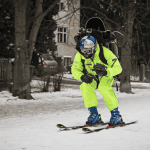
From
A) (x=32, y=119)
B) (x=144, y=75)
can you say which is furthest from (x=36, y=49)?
(x=32, y=119)

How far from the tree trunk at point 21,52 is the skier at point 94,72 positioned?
537cm

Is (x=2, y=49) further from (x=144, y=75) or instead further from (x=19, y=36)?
(x=144, y=75)

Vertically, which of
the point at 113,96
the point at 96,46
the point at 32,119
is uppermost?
the point at 96,46

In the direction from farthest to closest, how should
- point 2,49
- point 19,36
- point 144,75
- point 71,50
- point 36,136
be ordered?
point 71,50 < point 144,75 < point 2,49 < point 19,36 < point 36,136

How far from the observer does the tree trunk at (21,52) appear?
10.6 metres

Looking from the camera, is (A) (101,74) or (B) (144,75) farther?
(B) (144,75)

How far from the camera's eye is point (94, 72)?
5.68m

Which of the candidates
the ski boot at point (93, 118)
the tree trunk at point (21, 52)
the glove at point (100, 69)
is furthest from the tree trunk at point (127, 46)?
the glove at point (100, 69)

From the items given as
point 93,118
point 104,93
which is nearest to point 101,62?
point 104,93

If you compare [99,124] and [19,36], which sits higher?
[19,36]

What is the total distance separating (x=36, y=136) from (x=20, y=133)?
40 centimetres

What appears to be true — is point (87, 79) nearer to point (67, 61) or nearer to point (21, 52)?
point (21, 52)

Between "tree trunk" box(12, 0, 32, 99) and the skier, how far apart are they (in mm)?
5372

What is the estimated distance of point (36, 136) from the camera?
5.06 meters
